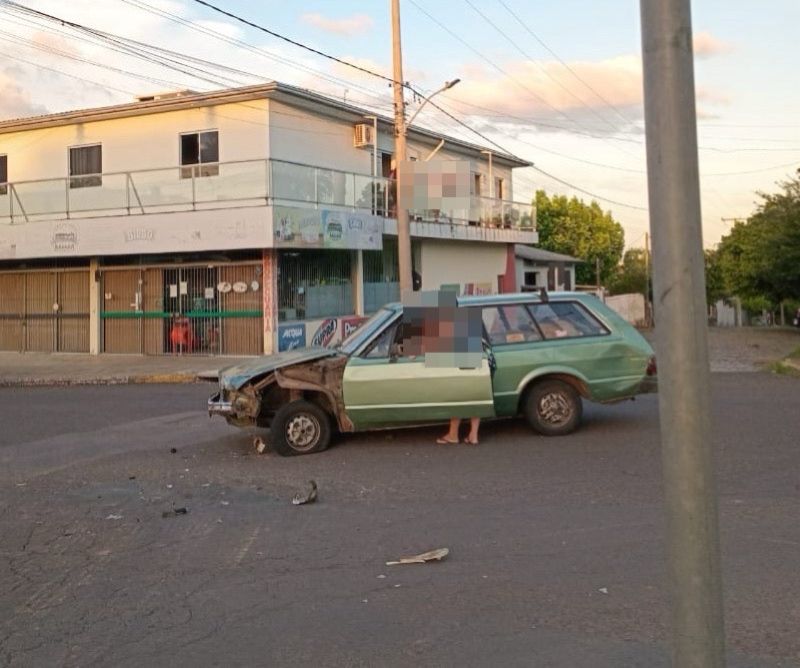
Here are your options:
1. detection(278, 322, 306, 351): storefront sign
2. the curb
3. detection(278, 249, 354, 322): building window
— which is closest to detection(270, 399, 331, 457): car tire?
the curb

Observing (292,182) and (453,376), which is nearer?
(453,376)

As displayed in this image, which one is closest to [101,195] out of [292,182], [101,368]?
[101,368]

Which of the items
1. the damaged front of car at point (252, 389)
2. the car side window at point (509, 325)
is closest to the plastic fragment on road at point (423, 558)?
the damaged front of car at point (252, 389)

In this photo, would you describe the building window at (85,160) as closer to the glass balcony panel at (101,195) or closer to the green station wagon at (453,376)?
the glass balcony panel at (101,195)

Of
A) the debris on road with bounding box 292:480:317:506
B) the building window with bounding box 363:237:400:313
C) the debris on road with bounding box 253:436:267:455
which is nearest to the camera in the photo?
the debris on road with bounding box 292:480:317:506

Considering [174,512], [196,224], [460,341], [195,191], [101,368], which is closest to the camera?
[174,512]

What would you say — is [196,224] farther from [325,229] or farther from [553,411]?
[553,411]

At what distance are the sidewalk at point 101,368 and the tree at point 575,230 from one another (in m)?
43.0

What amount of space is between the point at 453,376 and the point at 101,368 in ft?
46.8

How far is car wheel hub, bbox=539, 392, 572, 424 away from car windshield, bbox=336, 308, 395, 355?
206 cm

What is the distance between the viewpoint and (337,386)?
9781 mm

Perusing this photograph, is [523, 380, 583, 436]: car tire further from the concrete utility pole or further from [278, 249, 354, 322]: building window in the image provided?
[278, 249, 354, 322]: building window

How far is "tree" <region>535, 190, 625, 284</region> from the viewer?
6397cm

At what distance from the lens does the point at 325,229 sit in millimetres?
23344
